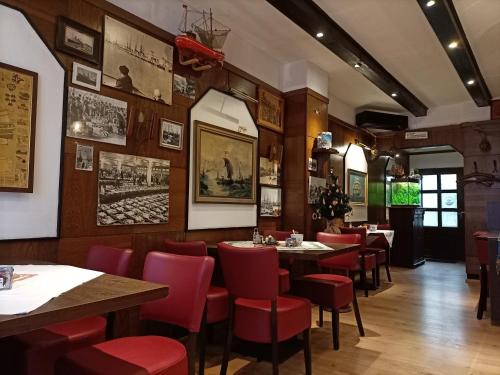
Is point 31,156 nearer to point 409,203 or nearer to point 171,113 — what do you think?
point 171,113

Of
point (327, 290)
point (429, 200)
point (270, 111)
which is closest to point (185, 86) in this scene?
point (270, 111)

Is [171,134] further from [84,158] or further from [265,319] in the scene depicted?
[265,319]

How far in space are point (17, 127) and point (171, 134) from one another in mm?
1338

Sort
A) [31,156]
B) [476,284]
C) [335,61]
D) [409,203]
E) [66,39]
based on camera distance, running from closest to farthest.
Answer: [31,156], [66,39], [335,61], [476,284], [409,203]

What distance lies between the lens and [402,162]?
30.2 ft

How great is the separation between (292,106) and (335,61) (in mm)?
856

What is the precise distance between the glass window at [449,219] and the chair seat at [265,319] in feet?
25.3

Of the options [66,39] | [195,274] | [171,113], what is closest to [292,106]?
[171,113]

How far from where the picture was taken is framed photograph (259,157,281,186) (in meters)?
4.72

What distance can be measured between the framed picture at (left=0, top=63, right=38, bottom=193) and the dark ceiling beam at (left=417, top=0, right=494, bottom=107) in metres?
3.40

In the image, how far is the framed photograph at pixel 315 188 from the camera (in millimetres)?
5051

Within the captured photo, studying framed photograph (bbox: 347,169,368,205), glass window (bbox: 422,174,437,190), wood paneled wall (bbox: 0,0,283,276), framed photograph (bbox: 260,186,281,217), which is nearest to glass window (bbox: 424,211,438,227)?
glass window (bbox: 422,174,437,190)

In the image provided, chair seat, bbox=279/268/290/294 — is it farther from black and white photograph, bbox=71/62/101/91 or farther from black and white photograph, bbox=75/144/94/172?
black and white photograph, bbox=71/62/101/91

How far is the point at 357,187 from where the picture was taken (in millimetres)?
7059
